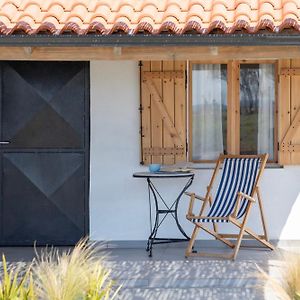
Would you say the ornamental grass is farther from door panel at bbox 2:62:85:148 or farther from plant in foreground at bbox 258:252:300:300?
door panel at bbox 2:62:85:148

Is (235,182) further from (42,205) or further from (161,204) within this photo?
(42,205)

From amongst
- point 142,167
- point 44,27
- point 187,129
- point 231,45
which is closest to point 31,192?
point 142,167

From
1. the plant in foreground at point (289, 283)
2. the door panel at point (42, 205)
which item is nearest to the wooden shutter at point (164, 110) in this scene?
the door panel at point (42, 205)

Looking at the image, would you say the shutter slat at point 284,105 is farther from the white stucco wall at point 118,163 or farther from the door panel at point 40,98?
the door panel at point 40,98

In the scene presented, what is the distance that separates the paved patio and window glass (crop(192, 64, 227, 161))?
4.26 feet

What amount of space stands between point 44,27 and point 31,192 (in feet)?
8.67

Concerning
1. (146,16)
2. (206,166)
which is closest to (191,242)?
(206,166)

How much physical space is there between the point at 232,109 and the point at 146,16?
2.14m

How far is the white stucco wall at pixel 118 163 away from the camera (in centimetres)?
821

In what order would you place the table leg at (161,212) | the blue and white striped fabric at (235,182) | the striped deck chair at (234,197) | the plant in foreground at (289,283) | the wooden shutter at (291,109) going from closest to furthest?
the plant in foreground at (289,283), the striped deck chair at (234,197), the blue and white striped fabric at (235,182), the table leg at (161,212), the wooden shutter at (291,109)

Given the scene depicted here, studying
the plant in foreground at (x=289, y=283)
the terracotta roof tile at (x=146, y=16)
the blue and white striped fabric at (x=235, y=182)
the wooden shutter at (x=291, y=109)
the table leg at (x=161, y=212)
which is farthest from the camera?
the wooden shutter at (x=291, y=109)

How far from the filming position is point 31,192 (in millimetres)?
8258

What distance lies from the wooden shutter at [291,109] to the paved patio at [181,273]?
1182 millimetres

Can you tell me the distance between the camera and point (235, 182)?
7.66m
